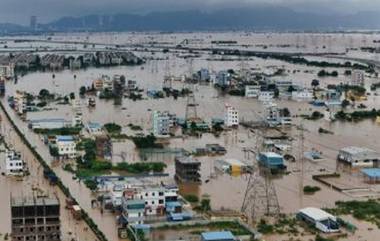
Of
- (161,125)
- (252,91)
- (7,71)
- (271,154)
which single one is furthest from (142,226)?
(7,71)

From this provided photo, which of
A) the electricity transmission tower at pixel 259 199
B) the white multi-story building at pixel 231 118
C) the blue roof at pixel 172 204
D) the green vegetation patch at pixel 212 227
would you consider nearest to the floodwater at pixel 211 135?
the electricity transmission tower at pixel 259 199

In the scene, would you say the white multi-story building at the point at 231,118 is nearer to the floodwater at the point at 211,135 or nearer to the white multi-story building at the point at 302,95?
the floodwater at the point at 211,135

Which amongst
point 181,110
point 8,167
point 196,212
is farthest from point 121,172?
point 181,110

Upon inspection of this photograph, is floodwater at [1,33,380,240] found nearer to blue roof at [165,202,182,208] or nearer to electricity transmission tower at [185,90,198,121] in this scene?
electricity transmission tower at [185,90,198,121]

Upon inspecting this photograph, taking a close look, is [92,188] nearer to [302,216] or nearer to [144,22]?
[302,216]

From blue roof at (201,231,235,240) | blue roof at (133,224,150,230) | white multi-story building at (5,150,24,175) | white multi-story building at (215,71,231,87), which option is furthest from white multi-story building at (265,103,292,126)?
blue roof at (201,231,235,240)
